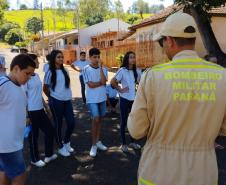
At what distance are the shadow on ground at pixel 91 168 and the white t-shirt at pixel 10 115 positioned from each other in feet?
5.82

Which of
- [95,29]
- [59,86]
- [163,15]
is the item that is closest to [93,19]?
[95,29]

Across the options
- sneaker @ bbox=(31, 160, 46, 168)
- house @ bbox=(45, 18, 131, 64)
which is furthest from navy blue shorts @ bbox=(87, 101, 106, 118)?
house @ bbox=(45, 18, 131, 64)

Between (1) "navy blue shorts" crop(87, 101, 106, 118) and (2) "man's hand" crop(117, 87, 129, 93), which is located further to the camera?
(2) "man's hand" crop(117, 87, 129, 93)

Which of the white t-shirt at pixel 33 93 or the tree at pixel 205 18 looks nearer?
the white t-shirt at pixel 33 93

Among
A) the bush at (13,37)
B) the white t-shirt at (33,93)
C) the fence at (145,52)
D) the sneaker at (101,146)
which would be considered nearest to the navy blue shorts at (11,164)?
the white t-shirt at (33,93)

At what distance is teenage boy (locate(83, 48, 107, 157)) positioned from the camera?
688 cm

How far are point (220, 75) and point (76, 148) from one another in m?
5.08

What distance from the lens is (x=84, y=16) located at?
87688mm

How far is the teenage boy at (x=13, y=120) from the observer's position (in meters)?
3.82

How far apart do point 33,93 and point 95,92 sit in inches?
45.2

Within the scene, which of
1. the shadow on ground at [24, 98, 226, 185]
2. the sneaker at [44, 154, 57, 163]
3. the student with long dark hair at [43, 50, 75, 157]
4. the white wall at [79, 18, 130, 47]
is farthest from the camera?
the white wall at [79, 18, 130, 47]

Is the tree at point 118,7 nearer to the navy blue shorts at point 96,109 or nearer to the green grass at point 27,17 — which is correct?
the green grass at point 27,17

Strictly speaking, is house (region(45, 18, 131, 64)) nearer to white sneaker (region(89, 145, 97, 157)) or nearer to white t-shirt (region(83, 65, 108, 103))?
white t-shirt (region(83, 65, 108, 103))

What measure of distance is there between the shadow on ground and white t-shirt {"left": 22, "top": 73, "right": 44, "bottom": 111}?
93cm
